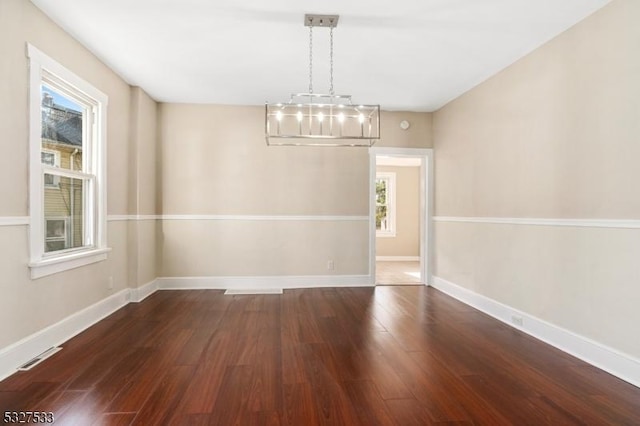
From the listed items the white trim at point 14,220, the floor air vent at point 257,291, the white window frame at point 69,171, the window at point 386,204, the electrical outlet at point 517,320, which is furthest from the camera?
the window at point 386,204

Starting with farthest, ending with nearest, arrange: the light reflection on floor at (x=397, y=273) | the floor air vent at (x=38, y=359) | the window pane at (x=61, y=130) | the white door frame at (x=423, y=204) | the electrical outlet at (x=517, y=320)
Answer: the light reflection on floor at (x=397, y=273) < the white door frame at (x=423, y=204) < the electrical outlet at (x=517, y=320) < the window pane at (x=61, y=130) < the floor air vent at (x=38, y=359)

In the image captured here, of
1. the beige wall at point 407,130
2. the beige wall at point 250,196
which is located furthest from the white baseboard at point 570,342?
the beige wall at point 407,130

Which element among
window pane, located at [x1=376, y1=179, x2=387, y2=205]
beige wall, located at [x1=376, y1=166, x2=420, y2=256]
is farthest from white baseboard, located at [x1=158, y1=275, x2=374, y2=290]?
window pane, located at [x1=376, y1=179, x2=387, y2=205]

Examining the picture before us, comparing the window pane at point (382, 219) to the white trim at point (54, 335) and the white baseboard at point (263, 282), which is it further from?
the white trim at point (54, 335)

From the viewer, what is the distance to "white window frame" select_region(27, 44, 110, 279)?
2.51 m

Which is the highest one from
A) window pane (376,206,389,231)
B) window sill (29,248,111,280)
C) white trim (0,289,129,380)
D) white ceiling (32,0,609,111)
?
white ceiling (32,0,609,111)

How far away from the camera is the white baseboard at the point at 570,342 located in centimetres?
227

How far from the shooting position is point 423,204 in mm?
5188

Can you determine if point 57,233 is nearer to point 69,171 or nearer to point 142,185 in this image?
point 69,171

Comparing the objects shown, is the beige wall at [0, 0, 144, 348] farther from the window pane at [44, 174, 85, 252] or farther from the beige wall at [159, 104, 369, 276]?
the beige wall at [159, 104, 369, 276]

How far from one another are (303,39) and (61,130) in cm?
233

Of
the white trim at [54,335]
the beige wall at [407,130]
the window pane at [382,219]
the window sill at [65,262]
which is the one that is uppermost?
the beige wall at [407,130]

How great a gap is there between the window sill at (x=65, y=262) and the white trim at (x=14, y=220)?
1.03 ft

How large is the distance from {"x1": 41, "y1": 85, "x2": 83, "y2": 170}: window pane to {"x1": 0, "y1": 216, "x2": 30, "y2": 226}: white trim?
58cm
